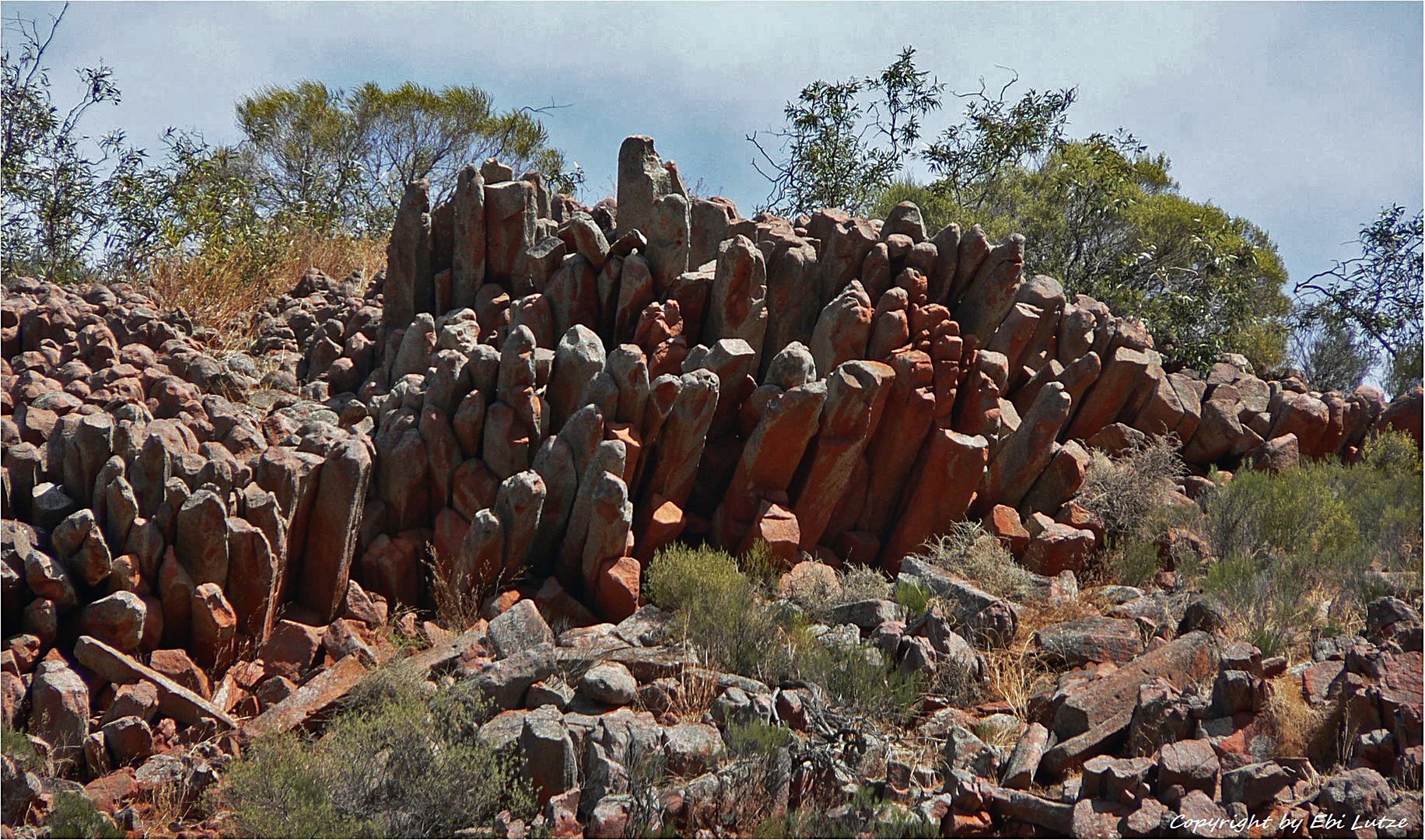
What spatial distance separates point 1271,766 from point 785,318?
212 inches

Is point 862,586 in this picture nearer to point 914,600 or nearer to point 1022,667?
point 914,600

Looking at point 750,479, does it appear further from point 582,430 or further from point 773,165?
point 773,165

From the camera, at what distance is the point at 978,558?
8516 millimetres

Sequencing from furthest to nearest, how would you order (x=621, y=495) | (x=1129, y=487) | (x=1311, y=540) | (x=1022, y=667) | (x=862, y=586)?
(x=1129, y=487), (x=1311, y=540), (x=862, y=586), (x=621, y=495), (x=1022, y=667)

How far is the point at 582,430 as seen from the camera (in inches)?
314

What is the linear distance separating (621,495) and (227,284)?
6288 mm

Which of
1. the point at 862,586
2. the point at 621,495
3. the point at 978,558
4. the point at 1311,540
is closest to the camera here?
the point at 621,495

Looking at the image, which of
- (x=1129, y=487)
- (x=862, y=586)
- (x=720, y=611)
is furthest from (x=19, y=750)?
(x=1129, y=487)

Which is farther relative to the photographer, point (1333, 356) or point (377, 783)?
point (1333, 356)

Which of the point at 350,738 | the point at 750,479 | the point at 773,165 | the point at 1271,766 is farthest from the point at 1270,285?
the point at 350,738

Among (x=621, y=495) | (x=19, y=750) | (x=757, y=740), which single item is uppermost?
(x=621, y=495)

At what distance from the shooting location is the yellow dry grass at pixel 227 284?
37.8ft

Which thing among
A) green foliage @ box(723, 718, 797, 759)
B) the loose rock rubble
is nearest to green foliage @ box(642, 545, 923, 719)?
the loose rock rubble

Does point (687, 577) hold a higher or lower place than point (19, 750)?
higher
